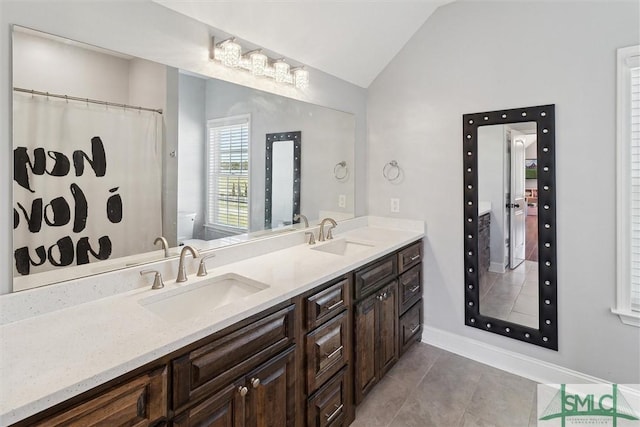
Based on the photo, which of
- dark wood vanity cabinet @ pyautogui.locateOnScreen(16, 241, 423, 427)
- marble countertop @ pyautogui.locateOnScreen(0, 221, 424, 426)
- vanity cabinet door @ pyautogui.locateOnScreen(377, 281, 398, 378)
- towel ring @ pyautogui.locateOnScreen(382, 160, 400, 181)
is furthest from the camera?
towel ring @ pyautogui.locateOnScreen(382, 160, 400, 181)

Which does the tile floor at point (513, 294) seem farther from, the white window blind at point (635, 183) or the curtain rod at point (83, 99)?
the curtain rod at point (83, 99)

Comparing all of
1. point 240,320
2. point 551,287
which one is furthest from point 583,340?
point 240,320

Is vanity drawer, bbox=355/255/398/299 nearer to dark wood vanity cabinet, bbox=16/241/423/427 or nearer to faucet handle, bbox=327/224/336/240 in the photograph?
dark wood vanity cabinet, bbox=16/241/423/427

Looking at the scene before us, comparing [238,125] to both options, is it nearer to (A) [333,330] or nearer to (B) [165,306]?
(B) [165,306]

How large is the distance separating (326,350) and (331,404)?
0.97 ft

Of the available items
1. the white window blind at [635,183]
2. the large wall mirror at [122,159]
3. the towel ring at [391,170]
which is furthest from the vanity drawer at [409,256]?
the white window blind at [635,183]

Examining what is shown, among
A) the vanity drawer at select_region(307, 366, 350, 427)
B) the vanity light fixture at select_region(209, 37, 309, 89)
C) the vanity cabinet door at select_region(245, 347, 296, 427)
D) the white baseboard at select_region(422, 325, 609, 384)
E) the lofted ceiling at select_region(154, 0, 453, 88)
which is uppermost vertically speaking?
the lofted ceiling at select_region(154, 0, 453, 88)

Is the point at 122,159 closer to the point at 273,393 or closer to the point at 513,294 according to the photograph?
the point at 273,393

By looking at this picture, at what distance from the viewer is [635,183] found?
179 cm

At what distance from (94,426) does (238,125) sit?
1512 mm

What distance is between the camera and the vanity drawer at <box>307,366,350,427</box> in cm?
149

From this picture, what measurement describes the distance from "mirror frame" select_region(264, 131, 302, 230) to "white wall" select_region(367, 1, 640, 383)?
0.85 m

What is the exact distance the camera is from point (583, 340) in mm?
1999

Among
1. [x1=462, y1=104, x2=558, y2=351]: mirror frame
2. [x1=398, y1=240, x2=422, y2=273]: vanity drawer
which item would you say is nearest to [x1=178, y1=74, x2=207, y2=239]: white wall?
[x1=398, y1=240, x2=422, y2=273]: vanity drawer
